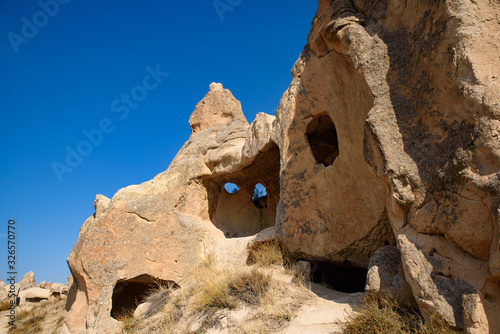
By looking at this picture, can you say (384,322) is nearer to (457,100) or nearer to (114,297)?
(457,100)

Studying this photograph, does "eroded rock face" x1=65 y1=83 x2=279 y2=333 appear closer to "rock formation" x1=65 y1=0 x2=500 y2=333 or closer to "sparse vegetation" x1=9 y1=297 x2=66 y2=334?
"rock formation" x1=65 y1=0 x2=500 y2=333

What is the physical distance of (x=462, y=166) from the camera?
10.7 feet

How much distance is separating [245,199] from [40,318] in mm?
7244

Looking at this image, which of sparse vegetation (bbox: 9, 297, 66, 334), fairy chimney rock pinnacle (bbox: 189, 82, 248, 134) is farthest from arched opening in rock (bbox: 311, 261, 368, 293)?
sparse vegetation (bbox: 9, 297, 66, 334)

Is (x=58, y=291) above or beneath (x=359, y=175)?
beneath

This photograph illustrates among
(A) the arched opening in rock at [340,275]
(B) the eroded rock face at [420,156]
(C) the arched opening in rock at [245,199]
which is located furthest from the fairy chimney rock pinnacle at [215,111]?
(A) the arched opening in rock at [340,275]

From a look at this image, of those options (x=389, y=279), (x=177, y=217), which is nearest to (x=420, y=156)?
(x=389, y=279)

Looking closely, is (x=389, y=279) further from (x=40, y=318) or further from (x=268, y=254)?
(x=40, y=318)

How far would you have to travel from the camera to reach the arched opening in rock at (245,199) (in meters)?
8.73

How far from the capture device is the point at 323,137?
24.1ft

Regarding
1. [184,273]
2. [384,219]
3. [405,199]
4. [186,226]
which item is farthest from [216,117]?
[405,199]

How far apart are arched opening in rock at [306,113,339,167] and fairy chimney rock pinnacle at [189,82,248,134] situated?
8.65 ft

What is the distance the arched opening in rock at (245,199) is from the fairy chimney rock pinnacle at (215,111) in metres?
1.55

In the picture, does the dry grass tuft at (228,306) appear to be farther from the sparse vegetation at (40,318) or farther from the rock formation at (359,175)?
the sparse vegetation at (40,318)
